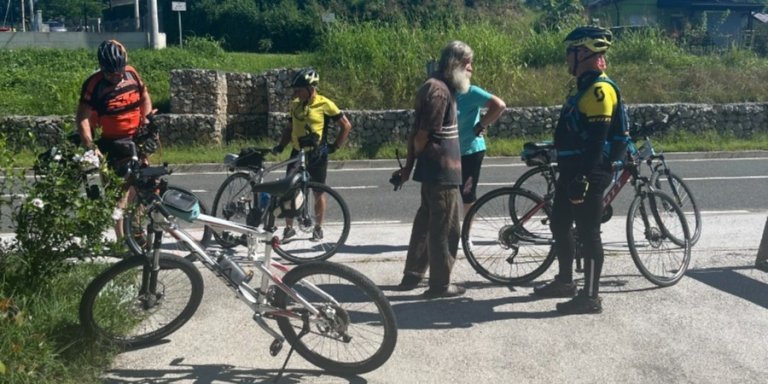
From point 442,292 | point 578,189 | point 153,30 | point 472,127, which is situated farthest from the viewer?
point 153,30

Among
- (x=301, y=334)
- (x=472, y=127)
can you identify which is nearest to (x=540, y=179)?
(x=472, y=127)

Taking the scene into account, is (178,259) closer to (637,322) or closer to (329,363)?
(329,363)

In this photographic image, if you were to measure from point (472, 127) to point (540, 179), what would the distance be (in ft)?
3.14

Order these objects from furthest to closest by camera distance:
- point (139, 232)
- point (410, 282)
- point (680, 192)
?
point (680, 192) → point (410, 282) → point (139, 232)

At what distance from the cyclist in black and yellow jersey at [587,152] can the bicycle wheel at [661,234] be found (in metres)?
0.70

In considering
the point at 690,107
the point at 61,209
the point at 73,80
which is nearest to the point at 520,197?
the point at 61,209

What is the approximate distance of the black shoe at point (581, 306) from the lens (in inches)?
221

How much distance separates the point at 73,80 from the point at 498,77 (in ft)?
36.5

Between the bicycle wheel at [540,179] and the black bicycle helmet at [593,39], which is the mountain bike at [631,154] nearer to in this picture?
the bicycle wheel at [540,179]

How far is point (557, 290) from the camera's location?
6.00 m

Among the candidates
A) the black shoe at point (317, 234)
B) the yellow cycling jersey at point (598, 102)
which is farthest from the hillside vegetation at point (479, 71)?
the yellow cycling jersey at point (598, 102)

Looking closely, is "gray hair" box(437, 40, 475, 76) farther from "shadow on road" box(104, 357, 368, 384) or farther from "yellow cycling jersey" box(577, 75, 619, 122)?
"shadow on road" box(104, 357, 368, 384)

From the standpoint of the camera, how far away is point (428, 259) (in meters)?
6.12

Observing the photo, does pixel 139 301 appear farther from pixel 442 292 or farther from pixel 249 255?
pixel 442 292
